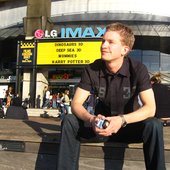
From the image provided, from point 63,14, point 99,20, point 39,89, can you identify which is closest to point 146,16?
point 99,20

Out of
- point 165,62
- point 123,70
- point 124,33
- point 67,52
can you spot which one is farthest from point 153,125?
point 165,62

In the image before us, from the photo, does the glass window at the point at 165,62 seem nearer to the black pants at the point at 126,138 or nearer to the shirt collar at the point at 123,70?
the shirt collar at the point at 123,70

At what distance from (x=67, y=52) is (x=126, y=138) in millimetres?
24524

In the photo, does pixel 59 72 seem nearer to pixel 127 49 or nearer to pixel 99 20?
pixel 99 20

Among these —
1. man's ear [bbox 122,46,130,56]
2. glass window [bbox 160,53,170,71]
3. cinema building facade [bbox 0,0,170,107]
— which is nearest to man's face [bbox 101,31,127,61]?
man's ear [bbox 122,46,130,56]

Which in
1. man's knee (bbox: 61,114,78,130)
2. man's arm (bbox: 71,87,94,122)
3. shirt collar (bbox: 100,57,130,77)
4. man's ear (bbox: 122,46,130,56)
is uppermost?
man's ear (bbox: 122,46,130,56)

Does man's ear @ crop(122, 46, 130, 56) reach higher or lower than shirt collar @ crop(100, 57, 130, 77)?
higher

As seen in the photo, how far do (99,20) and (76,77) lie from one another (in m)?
5.84

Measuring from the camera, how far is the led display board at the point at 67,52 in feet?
87.9

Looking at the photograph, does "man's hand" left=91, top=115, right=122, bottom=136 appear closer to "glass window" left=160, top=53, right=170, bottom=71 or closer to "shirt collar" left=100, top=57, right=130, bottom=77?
"shirt collar" left=100, top=57, right=130, bottom=77

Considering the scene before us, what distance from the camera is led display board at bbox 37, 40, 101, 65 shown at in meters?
26.8

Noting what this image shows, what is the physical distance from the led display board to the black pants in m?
23.6

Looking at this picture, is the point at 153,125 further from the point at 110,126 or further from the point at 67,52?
the point at 67,52

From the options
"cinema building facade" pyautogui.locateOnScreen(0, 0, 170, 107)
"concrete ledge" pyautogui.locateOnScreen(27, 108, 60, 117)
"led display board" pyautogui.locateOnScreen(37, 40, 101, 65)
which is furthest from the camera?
"cinema building facade" pyautogui.locateOnScreen(0, 0, 170, 107)
